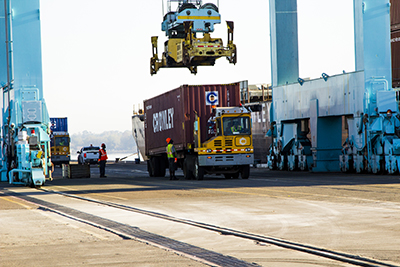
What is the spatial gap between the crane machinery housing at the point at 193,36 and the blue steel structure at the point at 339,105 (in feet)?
12.4

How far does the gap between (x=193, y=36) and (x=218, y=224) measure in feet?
81.4

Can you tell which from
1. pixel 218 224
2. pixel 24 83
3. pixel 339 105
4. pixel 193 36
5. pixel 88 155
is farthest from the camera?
pixel 88 155

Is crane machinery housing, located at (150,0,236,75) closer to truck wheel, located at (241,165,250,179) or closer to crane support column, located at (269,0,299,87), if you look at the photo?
crane support column, located at (269,0,299,87)

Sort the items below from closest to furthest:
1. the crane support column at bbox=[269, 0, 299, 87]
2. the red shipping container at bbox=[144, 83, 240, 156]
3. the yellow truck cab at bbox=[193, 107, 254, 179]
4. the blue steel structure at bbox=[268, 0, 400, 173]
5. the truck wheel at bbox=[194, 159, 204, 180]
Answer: the yellow truck cab at bbox=[193, 107, 254, 179], the truck wheel at bbox=[194, 159, 204, 180], the red shipping container at bbox=[144, 83, 240, 156], the blue steel structure at bbox=[268, 0, 400, 173], the crane support column at bbox=[269, 0, 299, 87]

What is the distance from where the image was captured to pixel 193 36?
34.7 m

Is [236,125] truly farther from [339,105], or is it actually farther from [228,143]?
[339,105]

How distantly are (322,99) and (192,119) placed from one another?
9733mm

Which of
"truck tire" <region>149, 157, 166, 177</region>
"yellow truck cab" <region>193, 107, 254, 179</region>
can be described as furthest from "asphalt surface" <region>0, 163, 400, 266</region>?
"truck tire" <region>149, 157, 166, 177</region>

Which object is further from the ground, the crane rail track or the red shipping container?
the red shipping container

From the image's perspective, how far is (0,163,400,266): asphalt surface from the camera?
763cm

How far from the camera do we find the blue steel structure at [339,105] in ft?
93.3

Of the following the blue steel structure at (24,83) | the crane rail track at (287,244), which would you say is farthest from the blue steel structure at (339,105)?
the crane rail track at (287,244)

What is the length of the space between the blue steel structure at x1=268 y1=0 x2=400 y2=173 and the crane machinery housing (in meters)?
3.79

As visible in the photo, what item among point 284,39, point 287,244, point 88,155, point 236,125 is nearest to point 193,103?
point 236,125
